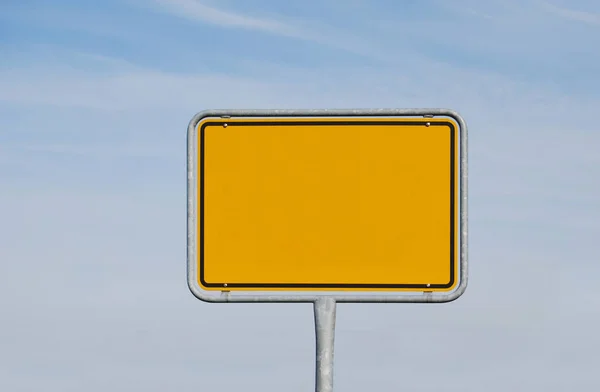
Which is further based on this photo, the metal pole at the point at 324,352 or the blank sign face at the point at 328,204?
the blank sign face at the point at 328,204

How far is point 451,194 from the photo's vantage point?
509 cm

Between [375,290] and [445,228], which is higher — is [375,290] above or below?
below

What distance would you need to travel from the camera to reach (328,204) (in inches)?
202

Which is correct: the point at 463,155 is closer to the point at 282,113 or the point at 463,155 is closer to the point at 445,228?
the point at 445,228

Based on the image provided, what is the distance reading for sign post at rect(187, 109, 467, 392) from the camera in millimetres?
5090

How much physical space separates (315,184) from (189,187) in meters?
0.80

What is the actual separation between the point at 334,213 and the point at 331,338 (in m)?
0.79

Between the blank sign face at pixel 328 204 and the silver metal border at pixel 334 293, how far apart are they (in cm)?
5

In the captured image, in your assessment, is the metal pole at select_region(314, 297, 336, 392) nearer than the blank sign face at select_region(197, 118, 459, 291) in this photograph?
Yes

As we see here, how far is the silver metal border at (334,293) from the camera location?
5.04 metres

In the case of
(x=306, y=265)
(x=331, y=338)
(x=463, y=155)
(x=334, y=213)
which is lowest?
(x=331, y=338)

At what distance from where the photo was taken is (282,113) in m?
5.11

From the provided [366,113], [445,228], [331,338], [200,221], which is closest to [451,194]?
[445,228]

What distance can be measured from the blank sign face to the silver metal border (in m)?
0.05
